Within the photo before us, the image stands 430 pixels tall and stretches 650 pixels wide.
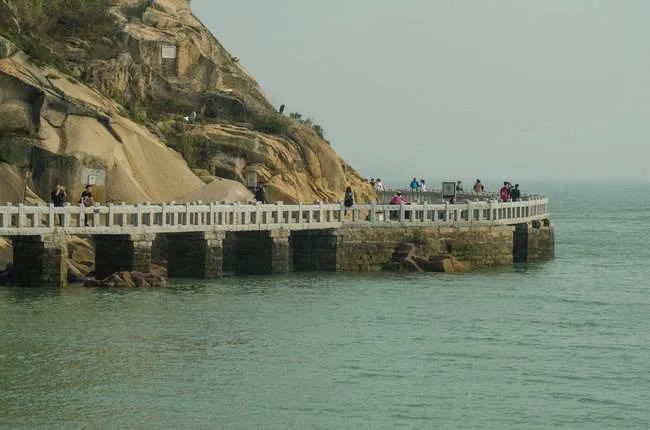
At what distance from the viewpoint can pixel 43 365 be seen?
121 ft

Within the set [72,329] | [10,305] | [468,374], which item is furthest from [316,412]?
[10,305]

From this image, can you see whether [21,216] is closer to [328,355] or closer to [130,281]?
[130,281]

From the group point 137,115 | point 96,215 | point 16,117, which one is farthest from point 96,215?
point 137,115

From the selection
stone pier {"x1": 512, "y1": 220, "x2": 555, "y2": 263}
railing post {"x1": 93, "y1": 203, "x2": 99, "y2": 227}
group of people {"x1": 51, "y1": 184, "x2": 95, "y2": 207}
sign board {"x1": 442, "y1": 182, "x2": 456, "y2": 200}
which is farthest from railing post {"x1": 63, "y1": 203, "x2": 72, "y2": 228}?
sign board {"x1": 442, "y1": 182, "x2": 456, "y2": 200}

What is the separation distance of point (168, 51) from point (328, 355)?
114 ft

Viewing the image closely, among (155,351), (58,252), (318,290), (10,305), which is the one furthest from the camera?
(318,290)

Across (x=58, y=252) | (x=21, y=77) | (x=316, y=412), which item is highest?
(x=21, y=77)

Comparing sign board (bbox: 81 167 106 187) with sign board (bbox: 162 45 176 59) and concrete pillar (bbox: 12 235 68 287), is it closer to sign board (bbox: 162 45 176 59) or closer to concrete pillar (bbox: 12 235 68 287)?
concrete pillar (bbox: 12 235 68 287)

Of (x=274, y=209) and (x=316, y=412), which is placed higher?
(x=274, y=209)

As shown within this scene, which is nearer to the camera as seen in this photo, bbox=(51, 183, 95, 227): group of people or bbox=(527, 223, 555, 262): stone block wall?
bbox=(51, 183, 95, 227): group of people

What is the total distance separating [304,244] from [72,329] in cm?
1768

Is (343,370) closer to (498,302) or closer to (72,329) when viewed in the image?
(72,329)

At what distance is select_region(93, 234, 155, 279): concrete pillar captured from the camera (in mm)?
50312

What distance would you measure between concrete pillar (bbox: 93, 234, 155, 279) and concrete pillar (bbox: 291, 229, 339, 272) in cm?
841
